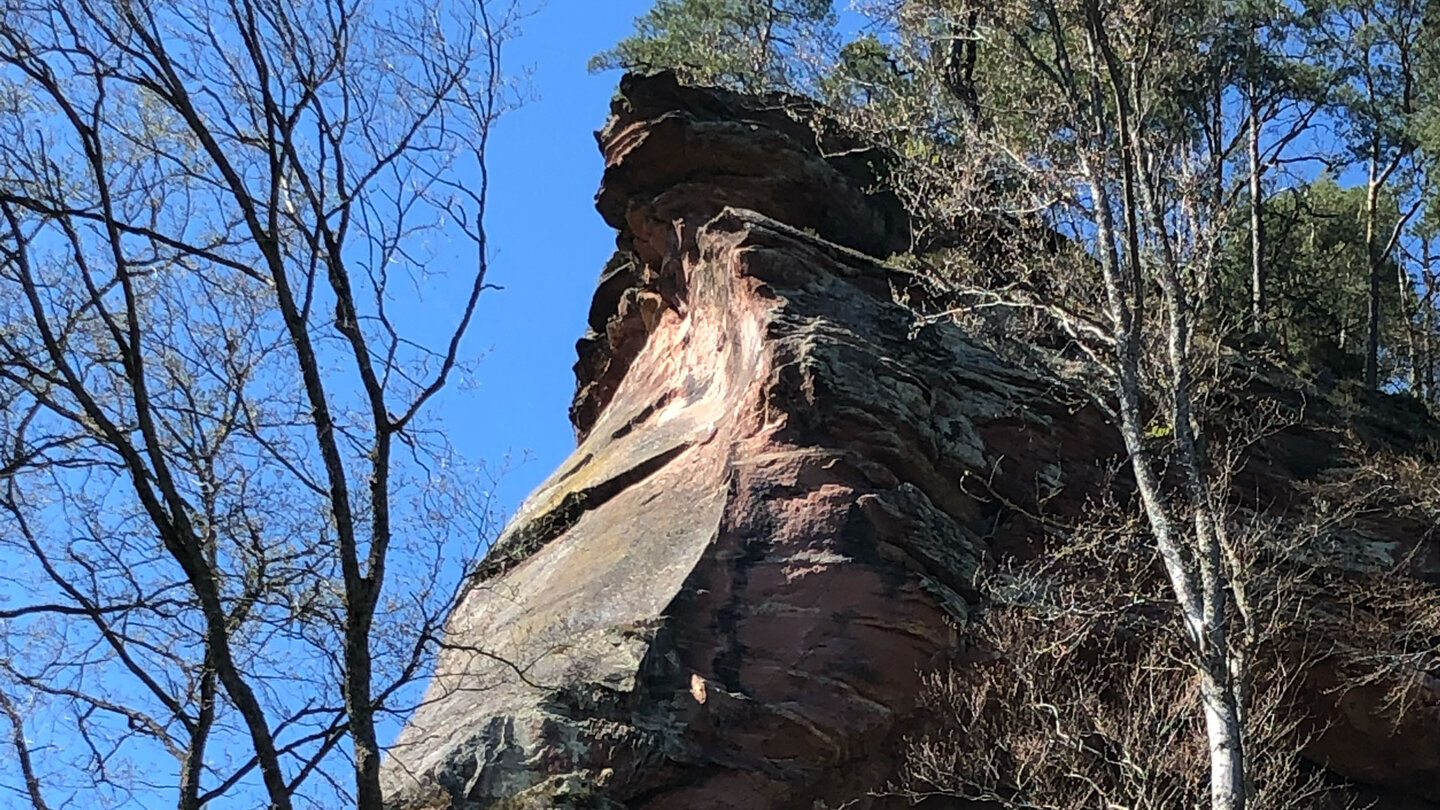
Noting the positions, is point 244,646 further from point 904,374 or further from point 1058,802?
point 904,374

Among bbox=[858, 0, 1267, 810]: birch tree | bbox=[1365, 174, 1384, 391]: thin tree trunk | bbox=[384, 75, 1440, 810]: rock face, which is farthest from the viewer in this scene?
bbox=[1365, 174, 1384, 391]: thin tree trunk

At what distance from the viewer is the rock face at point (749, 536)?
406 inches

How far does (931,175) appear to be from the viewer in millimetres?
12945

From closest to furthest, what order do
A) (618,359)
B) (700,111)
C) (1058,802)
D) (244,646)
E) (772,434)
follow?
(244,646)
(1058,802)
(772,434)
(700,111)
(618,359)

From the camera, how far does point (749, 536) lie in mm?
11680

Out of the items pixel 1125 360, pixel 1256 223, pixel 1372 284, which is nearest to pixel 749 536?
pixel 1125 360

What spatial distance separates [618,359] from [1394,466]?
362 inches

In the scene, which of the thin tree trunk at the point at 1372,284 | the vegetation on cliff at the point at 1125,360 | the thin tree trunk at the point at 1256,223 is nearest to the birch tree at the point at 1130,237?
the vegetation on cliff at the point at 1125,360

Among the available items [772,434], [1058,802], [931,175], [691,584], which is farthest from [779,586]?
[931,175]

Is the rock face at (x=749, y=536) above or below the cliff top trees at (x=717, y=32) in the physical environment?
below

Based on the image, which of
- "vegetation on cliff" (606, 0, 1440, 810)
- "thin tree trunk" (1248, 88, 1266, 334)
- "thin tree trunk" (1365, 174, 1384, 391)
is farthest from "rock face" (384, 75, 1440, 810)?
"thin tree trunk" (1365, 174, 1384, 391)

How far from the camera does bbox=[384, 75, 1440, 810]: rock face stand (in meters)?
10.3

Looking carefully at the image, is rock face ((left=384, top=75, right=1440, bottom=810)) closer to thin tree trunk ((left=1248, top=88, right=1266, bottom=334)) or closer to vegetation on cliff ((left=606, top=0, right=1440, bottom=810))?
vegetation on cliff ((left=606, top=0, right=1440, bottom=810))

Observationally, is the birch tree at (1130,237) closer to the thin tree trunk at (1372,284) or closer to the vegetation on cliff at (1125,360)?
the vegetation on cliff at (1125,360)
